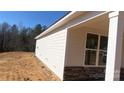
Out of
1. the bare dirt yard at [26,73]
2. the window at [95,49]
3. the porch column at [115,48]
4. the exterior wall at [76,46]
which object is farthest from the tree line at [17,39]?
the porch column at [115,48]

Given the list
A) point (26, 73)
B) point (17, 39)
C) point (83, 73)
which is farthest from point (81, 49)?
point (17, 39)

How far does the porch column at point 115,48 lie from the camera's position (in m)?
4.21

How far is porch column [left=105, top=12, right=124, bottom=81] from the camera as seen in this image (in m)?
4.21

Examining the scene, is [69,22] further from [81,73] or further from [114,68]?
[114,68]

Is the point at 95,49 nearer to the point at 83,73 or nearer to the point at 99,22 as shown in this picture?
the point at 83,73

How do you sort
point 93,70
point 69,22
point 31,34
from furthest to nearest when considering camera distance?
point 31,34 → point 93,70 → point 69,22

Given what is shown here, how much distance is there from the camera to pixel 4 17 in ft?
151

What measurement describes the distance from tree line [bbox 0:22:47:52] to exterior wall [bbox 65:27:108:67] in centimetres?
2726

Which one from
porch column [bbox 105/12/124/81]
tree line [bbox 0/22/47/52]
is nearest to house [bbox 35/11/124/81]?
porch column [bbox 105/12/124/81]

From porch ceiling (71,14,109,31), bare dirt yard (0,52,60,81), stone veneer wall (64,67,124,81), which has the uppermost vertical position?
porch ceiling (71,14,109,31)

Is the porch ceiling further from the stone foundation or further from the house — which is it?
the stone foundation

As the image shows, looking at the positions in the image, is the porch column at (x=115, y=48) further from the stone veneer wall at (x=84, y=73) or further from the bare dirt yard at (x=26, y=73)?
the bare dirt yard at (x=26, y=73)

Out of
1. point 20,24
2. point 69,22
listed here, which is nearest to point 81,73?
point 69,22
